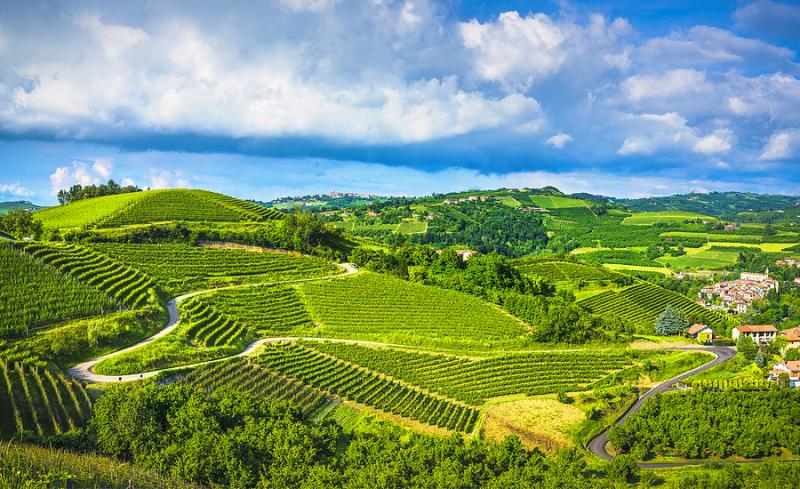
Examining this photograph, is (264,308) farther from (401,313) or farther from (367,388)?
(367,388)

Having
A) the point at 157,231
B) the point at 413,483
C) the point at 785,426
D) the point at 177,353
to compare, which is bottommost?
the point at 785,426

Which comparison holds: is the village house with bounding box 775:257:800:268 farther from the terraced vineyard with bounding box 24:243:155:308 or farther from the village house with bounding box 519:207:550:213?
the terraced vineyard with bounding box 24:243:155:308

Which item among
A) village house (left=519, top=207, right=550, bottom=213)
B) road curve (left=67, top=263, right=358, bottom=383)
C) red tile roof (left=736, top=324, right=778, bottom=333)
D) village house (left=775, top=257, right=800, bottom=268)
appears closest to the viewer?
road curve (left=67, top=263, right=358, bottom=383)

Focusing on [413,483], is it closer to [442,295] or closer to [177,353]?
[177,353]

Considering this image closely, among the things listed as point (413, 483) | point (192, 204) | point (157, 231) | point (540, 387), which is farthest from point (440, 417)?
point (192, 204)

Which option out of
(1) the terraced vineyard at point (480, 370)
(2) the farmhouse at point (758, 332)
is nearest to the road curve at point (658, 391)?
(1) the terraced vineyard at point (480, 370)

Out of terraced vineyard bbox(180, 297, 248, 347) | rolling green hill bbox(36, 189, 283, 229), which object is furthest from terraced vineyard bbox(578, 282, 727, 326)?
rolling green hill bbox(36, 189, 283, 229)

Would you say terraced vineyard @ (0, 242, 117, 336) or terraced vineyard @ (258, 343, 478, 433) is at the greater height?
terraced vineyard @ (0, 242, 117, 336)
